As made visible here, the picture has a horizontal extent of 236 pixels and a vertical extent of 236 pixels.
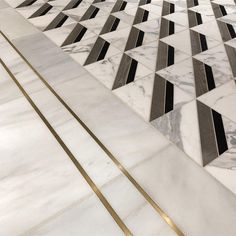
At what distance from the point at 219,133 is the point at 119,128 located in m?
0.80

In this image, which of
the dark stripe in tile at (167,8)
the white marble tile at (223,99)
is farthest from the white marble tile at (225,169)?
the dark stripe in tile at (167,8)

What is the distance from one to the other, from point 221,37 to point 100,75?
168 centimetres

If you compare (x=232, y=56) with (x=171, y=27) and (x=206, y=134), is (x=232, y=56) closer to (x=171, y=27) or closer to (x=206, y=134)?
(x=171, y=27)

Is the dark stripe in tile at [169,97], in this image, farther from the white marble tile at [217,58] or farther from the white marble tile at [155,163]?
the white marble tile at [217,58]

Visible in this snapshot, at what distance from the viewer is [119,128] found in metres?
2.17

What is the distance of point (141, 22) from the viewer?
3760 mm

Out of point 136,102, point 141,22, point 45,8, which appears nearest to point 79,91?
point 136,102

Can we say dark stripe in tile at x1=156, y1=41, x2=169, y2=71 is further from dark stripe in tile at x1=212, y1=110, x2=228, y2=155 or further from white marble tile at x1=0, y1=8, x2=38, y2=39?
white marble tile at x1=0, y1=8, x2=38, y2=39

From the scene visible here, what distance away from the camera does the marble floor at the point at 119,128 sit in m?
1.63

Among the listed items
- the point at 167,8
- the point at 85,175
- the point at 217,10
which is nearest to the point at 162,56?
the point at 167,8

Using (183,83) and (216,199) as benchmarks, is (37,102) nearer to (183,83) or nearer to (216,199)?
(183,83)

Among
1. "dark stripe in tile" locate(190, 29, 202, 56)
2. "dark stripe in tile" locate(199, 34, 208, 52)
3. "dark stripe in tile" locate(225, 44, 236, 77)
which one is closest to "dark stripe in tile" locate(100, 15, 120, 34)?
"dark stripe in tile" locate(190, 29, 202, 56)

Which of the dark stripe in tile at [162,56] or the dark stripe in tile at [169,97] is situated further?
the dark stripe in tile at [162,56]

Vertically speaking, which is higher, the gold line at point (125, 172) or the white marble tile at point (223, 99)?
the white marble tile at point (223, 99)
